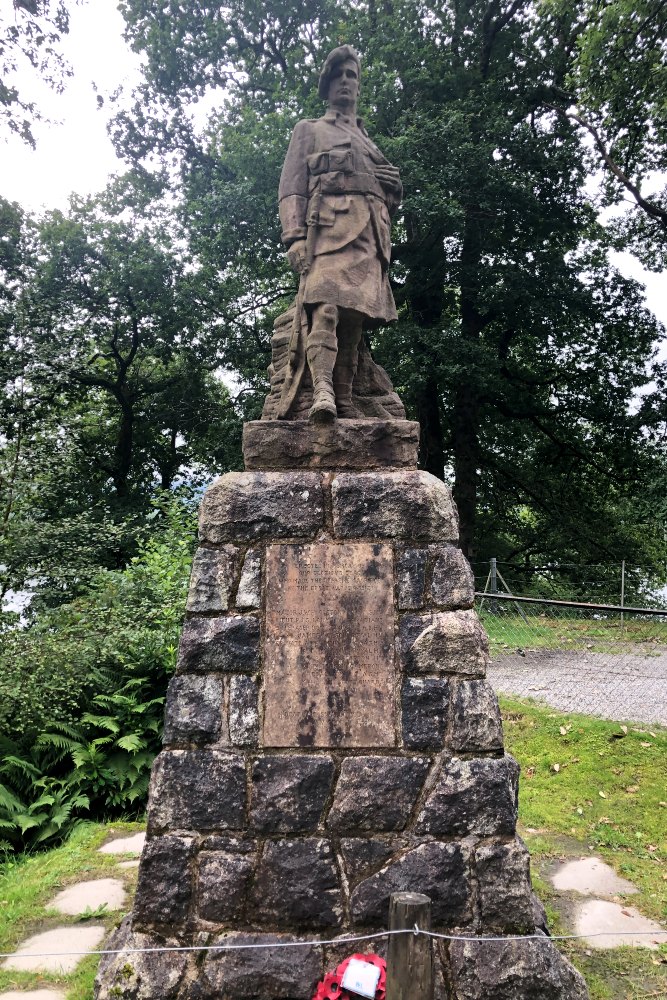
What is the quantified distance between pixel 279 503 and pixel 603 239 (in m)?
13.2

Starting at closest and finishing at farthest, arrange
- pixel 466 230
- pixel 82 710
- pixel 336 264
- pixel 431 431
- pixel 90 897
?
1. pixel 336 264
2. pixel 90 897
3. pixel 82 710
4. pixel 466 230
5. pixel 431 431

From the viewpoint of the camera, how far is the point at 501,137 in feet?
41.3

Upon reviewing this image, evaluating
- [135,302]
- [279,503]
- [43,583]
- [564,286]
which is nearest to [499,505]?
[564,286]

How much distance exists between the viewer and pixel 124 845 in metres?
4.52

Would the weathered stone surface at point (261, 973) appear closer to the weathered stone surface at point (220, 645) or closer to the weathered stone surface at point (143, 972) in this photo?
the weathered stone surface at point (143, 972)

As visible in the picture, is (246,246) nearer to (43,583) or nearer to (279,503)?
(43,583)

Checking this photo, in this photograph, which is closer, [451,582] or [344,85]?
[451,582]

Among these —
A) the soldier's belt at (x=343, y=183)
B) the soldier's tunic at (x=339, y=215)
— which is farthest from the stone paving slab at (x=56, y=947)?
the soldier's belt at (x=343, y=183)

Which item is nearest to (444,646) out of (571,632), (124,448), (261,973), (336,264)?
(261,973)

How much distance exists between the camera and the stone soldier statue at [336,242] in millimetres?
3482

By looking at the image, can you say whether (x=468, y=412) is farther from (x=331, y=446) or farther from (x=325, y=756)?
(x=325, y=756)

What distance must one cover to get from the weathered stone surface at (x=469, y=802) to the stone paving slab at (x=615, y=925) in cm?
95

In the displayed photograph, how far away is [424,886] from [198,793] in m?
0.90

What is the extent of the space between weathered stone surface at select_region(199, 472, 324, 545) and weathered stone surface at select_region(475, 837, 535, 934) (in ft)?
4.59
